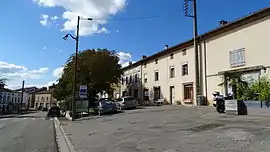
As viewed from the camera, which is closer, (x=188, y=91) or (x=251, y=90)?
(x=251, y=90)

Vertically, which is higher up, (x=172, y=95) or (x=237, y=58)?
(x=237, y=58)

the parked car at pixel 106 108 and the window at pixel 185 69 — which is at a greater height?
the window at pixel 185 69

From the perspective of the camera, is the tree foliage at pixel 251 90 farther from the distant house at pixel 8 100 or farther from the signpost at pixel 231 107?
the distant house at pixel 8 100

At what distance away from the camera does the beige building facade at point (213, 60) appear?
82.0 ft

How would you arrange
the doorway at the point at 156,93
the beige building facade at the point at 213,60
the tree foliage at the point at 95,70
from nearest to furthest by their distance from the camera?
the beige building facade at the point at 213,60
the doorway at the point at 156,93
the tree foliage at the point at 95,70

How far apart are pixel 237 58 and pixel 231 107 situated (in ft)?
30.2

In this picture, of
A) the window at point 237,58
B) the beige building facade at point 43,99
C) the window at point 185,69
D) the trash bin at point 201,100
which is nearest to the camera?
the window at point 237,58

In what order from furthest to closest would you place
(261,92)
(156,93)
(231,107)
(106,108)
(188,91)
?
(156,93)
(188,91)
(106,108)
(231,107)
(261,92)

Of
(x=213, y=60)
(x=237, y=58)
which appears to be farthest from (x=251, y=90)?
(x=213, y=60)

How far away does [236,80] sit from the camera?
2225cm

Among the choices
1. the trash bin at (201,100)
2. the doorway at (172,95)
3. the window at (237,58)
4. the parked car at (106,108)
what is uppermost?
the window at (237,58)

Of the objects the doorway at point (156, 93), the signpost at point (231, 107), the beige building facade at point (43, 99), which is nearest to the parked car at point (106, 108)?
the doorway at point (156, 93)

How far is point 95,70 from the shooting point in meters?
47.8

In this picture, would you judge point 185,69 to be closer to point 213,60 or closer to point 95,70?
point 213,60
